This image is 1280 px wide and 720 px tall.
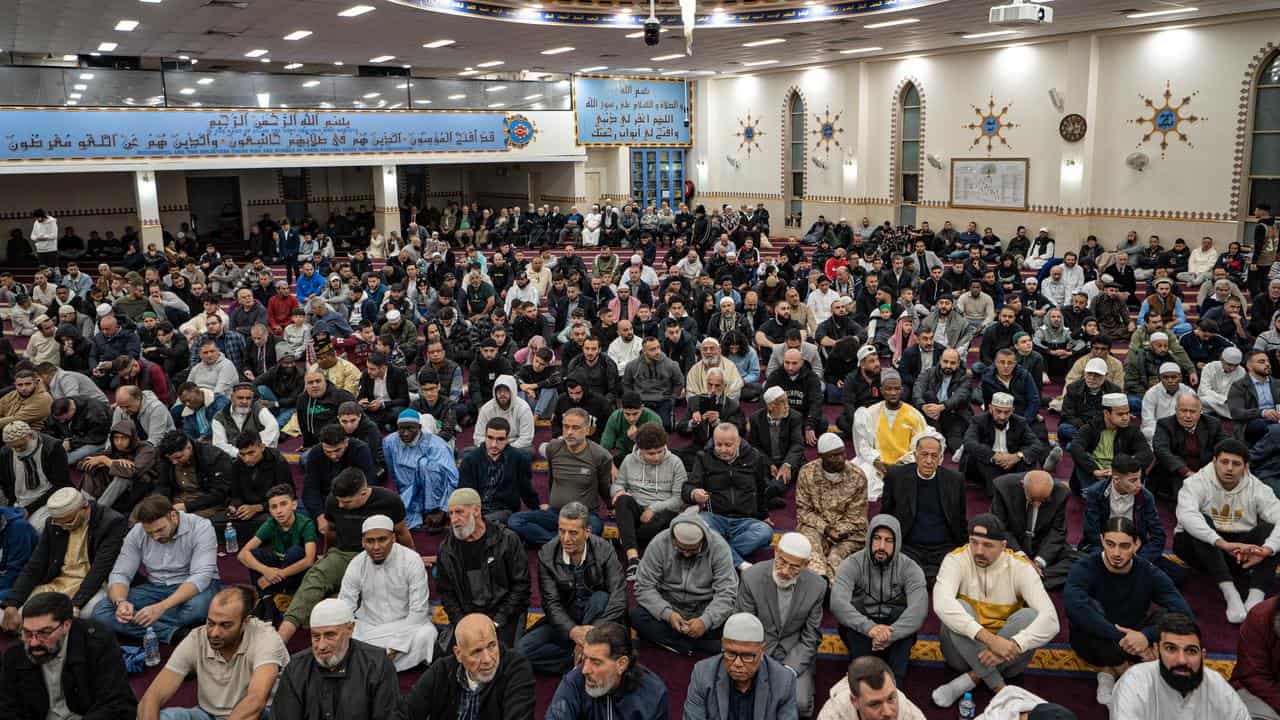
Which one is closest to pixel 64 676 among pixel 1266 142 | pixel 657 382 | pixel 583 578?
pixel 583 578

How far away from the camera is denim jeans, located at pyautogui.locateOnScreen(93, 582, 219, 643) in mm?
4383

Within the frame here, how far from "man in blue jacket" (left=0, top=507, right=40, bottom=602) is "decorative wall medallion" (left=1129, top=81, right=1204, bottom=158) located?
14281mm

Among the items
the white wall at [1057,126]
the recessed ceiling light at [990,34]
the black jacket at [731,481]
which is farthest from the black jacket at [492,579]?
the white wall at [1057,126]

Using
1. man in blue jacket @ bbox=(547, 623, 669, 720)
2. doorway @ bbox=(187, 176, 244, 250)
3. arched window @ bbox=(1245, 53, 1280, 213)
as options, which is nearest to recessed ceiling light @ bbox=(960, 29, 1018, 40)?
arched window @ bbox=(1245, 53, 1280, 213)

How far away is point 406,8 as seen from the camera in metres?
11.0

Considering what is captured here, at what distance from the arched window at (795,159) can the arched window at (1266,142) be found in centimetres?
838

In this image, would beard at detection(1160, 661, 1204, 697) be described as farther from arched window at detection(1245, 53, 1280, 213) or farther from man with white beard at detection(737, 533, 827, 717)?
arched window at detection(1245, 53, 1280, 213)

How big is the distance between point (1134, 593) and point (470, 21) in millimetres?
10411

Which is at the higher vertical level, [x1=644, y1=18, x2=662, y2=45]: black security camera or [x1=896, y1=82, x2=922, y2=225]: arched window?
[x1=644, y1=18, x2=662, y2=45]: black security camera

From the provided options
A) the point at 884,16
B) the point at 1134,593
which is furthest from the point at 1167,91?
the point at 1134,593

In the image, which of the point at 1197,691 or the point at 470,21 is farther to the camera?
the point at 470,21

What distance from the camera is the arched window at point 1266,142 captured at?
12.7 meters

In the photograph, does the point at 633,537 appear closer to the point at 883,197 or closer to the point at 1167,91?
the point at 1167,91

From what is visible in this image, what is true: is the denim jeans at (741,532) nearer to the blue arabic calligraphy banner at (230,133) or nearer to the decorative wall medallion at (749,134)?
the blue arabic calligraphy banner at (230,133)
